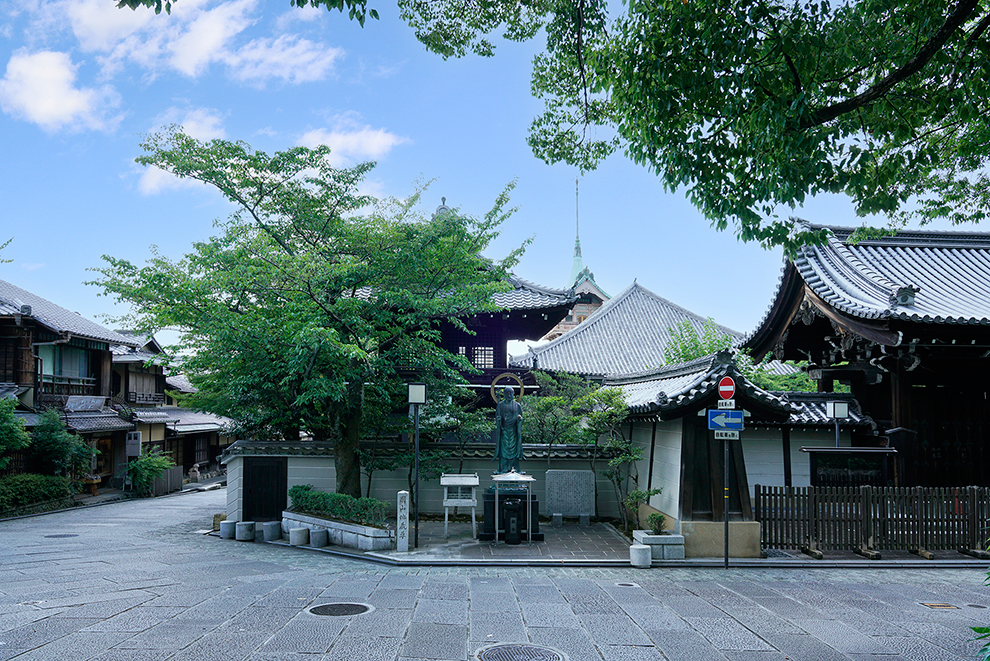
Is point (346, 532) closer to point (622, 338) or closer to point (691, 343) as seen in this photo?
point (691, 343)

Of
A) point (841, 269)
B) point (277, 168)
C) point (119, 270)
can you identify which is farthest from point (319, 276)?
point (841, 269)

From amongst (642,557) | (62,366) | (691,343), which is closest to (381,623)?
(642,557)

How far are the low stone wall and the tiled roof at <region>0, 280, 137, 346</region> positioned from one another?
713 inches

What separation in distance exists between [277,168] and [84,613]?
34.3 ft

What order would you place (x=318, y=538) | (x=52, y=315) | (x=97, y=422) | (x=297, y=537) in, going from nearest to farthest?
(x=318, y=538), (x=297, y=537), (x=97, y=422), (x=52, y=315)

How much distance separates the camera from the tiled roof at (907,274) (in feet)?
Result: 42.1

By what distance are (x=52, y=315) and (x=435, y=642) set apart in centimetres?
3120

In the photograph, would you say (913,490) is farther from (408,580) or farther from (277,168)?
(277,168)

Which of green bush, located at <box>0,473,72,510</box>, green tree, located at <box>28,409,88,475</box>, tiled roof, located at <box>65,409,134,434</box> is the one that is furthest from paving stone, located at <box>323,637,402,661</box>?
tiled roof, located at <box>65,409,134,434</box>

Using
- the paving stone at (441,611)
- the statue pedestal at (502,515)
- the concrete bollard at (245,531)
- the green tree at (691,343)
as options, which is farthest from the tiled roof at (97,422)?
the green tree at (691,343)

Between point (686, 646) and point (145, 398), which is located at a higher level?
point (145, 398)

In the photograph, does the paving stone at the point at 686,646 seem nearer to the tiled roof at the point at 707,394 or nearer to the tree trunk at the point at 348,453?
the tiled roof at the point at 707,394

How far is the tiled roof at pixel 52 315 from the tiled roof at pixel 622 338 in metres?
19.7

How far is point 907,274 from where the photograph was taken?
1639 cm
